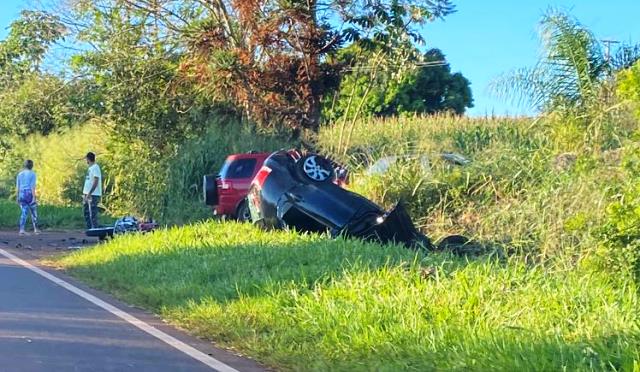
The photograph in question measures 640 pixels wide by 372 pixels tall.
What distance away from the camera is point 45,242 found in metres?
19.9

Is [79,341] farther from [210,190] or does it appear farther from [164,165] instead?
[164,165]

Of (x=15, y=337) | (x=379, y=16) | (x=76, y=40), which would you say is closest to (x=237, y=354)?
(x=15, y=337)

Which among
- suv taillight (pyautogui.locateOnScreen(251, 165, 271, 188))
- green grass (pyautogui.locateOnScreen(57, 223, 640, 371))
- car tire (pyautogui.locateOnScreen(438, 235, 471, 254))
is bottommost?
green grass (pyautogui.locateOnScreen(57, 223, 640, 371))

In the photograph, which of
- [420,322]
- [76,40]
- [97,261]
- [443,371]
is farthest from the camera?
[76,40]

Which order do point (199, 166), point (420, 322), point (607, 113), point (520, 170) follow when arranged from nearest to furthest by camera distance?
point (420, 322) < point (607, 113) < point (520, 170) < point (199, 166)

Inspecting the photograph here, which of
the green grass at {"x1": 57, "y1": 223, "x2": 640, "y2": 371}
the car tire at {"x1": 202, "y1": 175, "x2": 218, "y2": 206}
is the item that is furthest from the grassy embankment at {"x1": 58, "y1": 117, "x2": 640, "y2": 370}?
the car tire at {"x1": 202, "y1": 175, "x2": 218, "y2": 206}

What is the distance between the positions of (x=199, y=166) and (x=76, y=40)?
18.1 feet

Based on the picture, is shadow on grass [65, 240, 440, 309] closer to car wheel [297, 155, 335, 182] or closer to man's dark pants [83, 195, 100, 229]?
car wheel [297, 155, 335, 182]

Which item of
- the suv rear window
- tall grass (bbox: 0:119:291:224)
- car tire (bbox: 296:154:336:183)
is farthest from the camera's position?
tall grass (bbox: 0:119:291:224)

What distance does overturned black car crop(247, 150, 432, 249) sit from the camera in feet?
43.4

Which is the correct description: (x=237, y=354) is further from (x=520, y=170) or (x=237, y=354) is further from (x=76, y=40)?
(x=76, y=40)

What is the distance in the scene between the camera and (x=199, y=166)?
23141 mm

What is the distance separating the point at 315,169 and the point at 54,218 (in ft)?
41.3

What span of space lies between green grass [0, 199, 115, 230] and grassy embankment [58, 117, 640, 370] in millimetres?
8700
